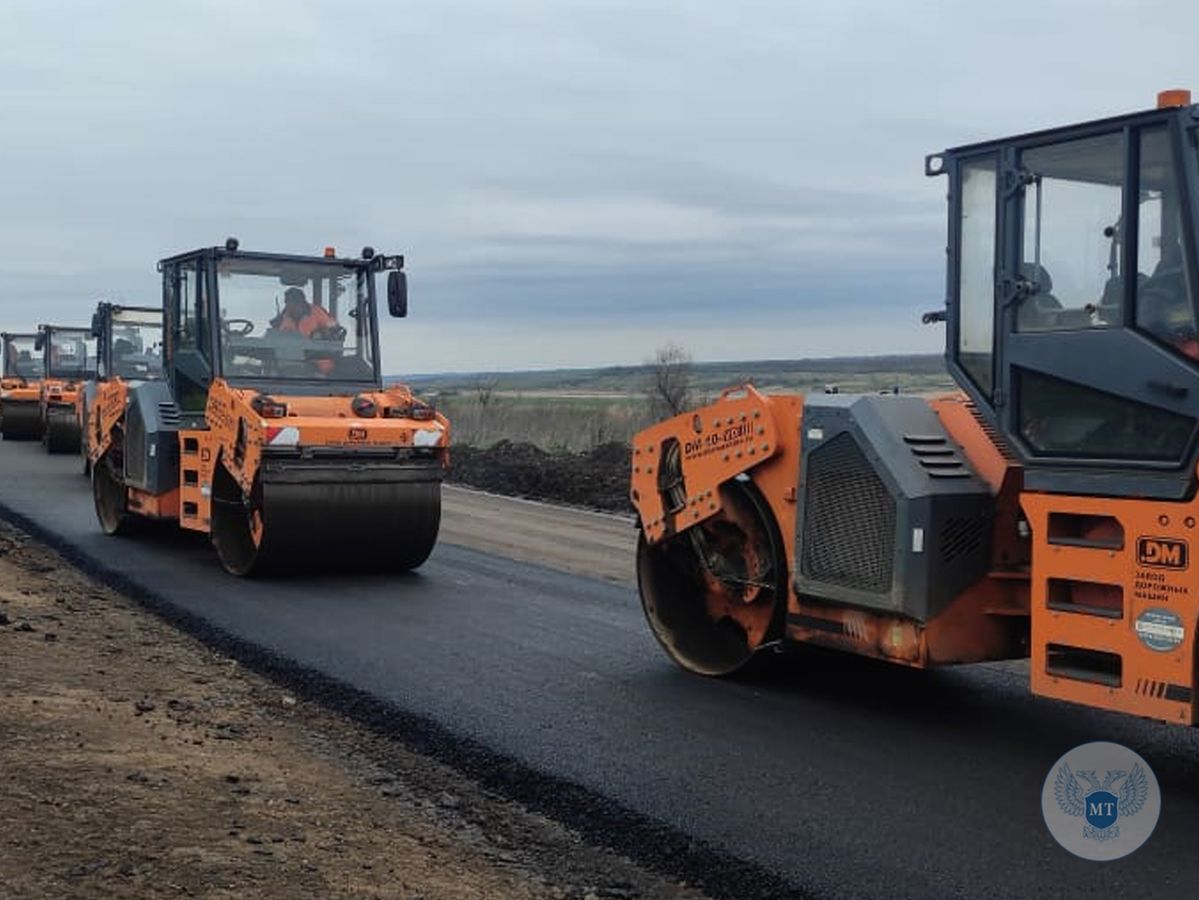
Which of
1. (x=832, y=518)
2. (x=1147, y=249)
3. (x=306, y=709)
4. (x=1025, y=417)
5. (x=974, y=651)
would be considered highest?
(x=1147, y=249)

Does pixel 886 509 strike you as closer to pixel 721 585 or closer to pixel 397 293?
pixel 721 585

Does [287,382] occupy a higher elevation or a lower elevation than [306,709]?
higher

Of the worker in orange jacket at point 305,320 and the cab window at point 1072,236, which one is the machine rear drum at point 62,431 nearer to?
the worker in orange jacket at point 305,320

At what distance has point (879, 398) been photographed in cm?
583

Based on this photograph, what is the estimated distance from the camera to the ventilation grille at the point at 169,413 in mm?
11273

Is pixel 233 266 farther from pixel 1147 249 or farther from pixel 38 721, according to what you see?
pixel 1147 249

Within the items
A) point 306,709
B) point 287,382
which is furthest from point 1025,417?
point 287,382

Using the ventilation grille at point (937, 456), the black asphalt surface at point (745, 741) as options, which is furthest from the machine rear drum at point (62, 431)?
the ventilation grille at point (937, 456)

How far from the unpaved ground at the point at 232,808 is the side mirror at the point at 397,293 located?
4219mm

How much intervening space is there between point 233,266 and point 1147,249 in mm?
7603

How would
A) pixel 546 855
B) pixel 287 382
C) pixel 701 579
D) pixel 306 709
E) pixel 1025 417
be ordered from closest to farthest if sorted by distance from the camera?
pixel 546 855, pixel 1025 417, pixel 306 709, pixel 701 579, pixel 287 382

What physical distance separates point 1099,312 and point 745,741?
2.18m

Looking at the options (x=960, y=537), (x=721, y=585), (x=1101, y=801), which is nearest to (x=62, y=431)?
(x=721, y=585)

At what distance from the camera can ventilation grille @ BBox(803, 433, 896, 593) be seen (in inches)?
221
